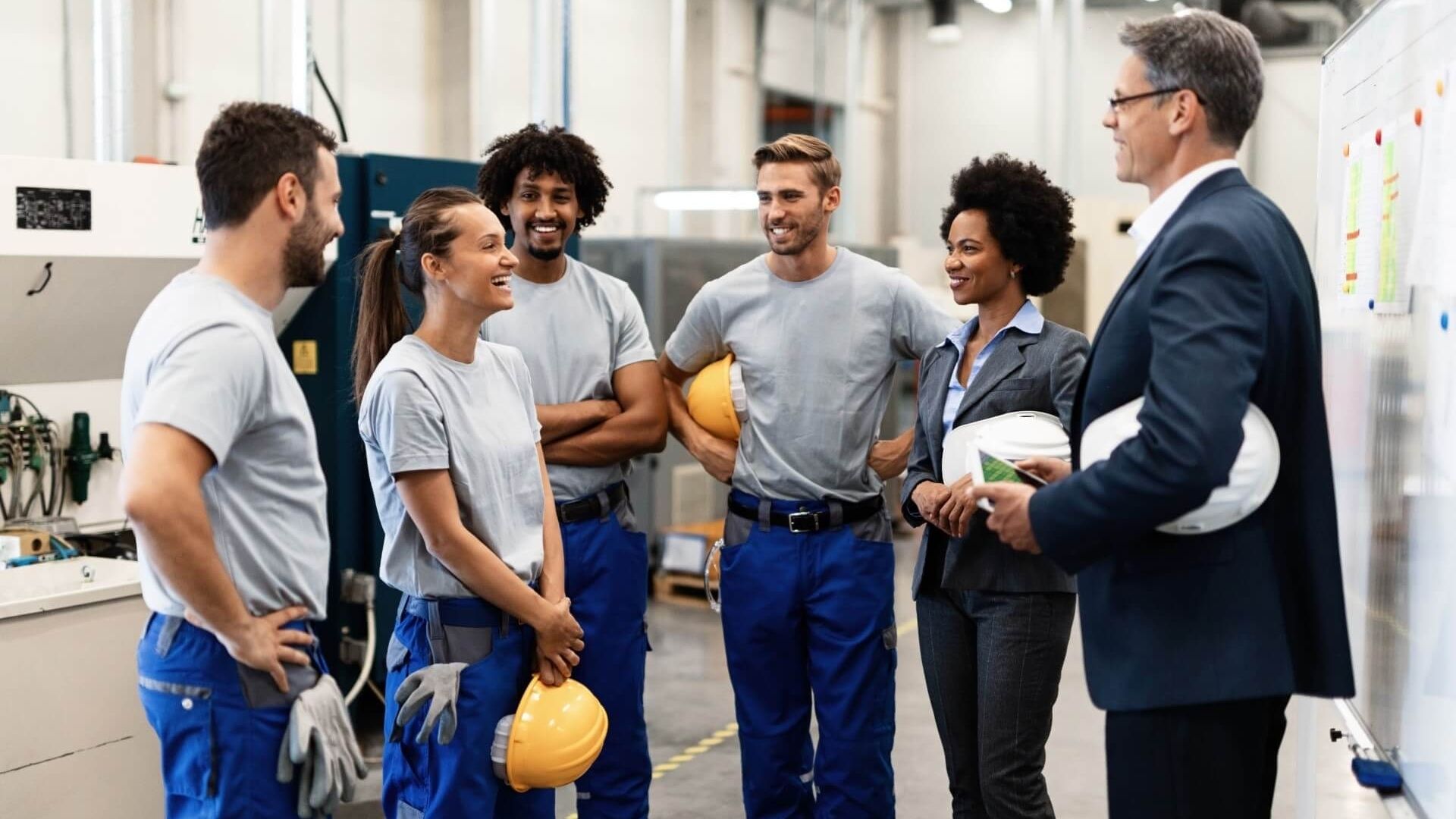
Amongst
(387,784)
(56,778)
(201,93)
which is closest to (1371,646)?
(387,784)

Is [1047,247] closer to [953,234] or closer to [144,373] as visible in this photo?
[953,234]

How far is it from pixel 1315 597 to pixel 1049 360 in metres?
0.87

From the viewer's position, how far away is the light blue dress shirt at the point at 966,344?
8.35 ft

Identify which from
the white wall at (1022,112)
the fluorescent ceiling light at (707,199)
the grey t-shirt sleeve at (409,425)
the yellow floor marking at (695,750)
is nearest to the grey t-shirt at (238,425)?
the grey t-shirt sleeve at (409,425)

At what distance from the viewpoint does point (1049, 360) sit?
2.50 metres

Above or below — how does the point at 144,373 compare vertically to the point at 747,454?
above

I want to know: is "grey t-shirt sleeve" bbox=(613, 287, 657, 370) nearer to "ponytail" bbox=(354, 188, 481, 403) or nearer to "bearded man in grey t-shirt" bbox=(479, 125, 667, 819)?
"bearded man in grey t-shirt" bbox=(479, 125, 667, 819)

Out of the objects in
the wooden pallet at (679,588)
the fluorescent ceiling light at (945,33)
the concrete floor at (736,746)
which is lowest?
the concrete floor at (736,746)

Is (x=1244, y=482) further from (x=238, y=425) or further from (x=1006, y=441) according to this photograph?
(x=238, y=425)

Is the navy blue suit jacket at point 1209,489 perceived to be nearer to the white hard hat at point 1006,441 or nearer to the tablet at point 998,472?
the tablet at point 998,472

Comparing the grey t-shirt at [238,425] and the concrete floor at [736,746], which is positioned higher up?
the grey t-shirt at [238,425]

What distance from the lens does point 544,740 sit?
2326 millimetres

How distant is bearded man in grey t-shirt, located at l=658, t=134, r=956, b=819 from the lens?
2.87m

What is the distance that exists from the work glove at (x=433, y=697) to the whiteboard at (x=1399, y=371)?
1.51 meters
